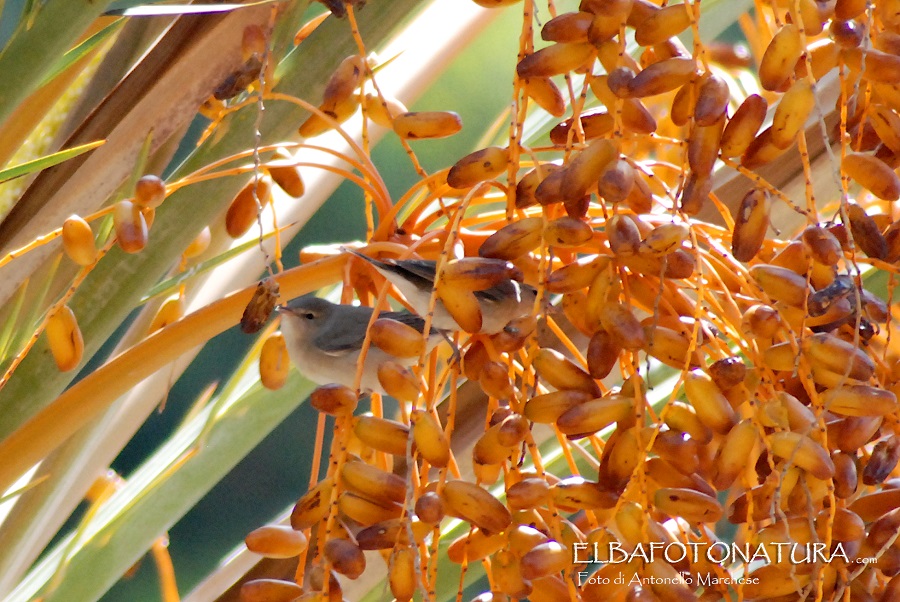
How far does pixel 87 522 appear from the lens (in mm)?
719

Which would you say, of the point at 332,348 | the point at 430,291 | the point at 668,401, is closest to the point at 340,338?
the point at 332,348

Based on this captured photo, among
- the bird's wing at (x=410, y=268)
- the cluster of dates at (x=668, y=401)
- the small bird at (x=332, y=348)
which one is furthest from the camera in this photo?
the small bird at (x=332, y=348)

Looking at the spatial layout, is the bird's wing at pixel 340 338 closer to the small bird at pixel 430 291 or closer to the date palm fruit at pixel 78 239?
the small bird at pixel 430 291

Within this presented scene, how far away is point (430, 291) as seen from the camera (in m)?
0.55

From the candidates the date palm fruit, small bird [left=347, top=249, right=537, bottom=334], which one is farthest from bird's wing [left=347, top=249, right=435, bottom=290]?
the date palm fruit

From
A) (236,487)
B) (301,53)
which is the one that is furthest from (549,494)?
(236,487)

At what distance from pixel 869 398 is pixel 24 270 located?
Answer: 1.62ft

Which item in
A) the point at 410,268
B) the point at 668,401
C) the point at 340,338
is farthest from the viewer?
the point at 340,338

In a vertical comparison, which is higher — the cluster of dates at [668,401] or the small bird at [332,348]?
the cluster of dates at [668,401]

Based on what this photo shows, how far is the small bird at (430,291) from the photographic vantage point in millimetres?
485

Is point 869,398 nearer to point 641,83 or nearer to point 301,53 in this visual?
point 641,83

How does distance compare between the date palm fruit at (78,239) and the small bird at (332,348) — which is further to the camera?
the small bird at (332,348)

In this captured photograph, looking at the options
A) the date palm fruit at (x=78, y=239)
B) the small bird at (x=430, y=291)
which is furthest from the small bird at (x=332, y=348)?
the date palm fruit at (x=78, y=239)

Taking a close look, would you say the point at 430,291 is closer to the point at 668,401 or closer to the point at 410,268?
the point at 410,268
